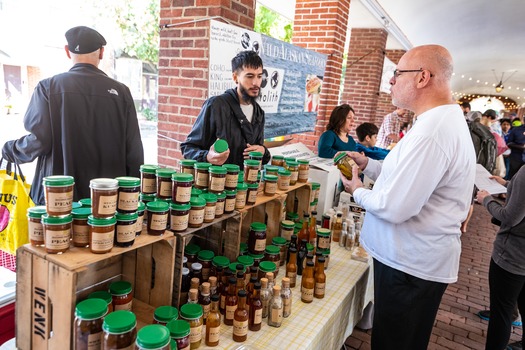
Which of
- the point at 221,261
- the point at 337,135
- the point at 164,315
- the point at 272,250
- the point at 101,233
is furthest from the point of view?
the point at 337,135

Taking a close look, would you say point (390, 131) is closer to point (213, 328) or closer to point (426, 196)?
point (426, 196)

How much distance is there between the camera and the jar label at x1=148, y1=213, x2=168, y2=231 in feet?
4.27

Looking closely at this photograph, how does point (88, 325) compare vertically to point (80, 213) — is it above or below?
below

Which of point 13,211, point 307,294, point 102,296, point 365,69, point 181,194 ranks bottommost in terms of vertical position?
point 307,294

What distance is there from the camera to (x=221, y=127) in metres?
2.36

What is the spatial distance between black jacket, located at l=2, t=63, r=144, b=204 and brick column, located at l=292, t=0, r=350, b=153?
361 centimetres

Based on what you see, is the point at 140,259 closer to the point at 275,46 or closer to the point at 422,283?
the point at 422,283

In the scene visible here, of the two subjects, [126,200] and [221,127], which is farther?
[221,127]

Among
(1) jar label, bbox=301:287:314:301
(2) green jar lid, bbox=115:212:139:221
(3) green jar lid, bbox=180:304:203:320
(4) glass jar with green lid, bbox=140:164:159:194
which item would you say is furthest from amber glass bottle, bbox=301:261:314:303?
(2) green jar lid, bbox=115:212:139:221

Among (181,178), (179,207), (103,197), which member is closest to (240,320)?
(179,207)

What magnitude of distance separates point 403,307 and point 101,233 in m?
1.45

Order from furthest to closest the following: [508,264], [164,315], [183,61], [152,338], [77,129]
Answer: [183,61]
[508,264]
[77,129]
[164,315]
[152,338]

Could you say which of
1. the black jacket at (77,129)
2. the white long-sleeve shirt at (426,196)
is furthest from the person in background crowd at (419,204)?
the black jacket at (77,129)

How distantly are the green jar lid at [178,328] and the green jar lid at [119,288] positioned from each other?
228mm
